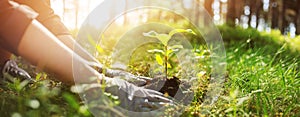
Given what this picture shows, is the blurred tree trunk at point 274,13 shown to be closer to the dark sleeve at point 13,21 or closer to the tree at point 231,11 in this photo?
the tree at point 231,11

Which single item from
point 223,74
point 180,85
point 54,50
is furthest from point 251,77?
point 54,50

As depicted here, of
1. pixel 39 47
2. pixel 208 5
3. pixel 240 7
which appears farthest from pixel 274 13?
pixel 39 47

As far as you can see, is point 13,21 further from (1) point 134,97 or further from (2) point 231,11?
(2) point 231,11

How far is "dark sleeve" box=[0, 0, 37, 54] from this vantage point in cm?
157

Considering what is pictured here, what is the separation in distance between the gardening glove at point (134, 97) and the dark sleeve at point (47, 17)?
0.65m

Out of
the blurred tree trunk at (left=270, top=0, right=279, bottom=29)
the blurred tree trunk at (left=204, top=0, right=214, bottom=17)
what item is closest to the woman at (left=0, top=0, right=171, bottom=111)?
the blurred tree trunk at (left=204, top=0, right=214, bottom=17)

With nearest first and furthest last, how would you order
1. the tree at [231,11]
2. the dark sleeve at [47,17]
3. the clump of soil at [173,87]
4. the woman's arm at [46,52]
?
the woman's arm at [46,52] → the clump of soil at [173,87] → the dark sleeve at [47,17] → the tree at [231,11]

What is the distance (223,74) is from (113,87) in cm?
89

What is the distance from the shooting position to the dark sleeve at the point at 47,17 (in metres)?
2.16

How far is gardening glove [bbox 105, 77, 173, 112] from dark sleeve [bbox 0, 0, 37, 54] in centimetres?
35

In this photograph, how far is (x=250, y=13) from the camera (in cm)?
1352

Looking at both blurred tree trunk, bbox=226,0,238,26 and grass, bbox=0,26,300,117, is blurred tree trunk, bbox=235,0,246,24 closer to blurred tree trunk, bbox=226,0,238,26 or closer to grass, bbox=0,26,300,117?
blurred tree trunk, bbox=226,0,238,26

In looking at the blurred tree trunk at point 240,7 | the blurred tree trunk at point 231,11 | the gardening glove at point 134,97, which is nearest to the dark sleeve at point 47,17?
the gardening glove at point 134,97

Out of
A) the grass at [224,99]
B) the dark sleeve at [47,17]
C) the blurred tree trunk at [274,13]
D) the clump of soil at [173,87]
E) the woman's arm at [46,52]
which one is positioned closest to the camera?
the grass at [224,99]
